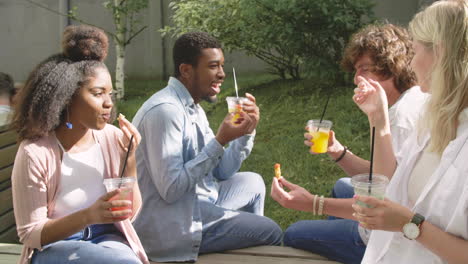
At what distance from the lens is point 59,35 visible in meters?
10.6

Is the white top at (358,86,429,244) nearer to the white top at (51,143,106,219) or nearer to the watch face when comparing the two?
the watch face

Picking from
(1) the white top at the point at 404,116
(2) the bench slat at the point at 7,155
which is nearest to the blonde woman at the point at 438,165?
(1) the white top at the point at 404,116

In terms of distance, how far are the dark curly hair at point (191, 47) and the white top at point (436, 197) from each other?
1595 millimetres

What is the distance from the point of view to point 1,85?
5078 millimetres

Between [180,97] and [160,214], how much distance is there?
2.32ft

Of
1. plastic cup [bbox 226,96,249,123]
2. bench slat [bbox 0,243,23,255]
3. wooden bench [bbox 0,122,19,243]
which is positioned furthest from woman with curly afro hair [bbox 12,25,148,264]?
wooden bench [bbox 0,122,19,243]

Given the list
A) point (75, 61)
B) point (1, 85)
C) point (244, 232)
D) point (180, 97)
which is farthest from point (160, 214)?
point (1, 85)

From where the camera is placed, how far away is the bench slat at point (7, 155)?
4316mm

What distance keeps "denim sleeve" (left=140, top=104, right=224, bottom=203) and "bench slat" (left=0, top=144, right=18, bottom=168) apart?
1.76 m

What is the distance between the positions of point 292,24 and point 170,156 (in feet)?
14.5

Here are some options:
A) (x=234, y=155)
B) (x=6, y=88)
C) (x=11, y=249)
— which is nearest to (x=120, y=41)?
(x=6, y=88)

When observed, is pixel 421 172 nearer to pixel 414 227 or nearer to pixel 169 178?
pixel 414 227

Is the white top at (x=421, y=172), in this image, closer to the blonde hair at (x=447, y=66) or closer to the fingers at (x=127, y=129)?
the blonde hair at (x=447, y=66)

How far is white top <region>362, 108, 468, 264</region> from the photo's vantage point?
201cm
